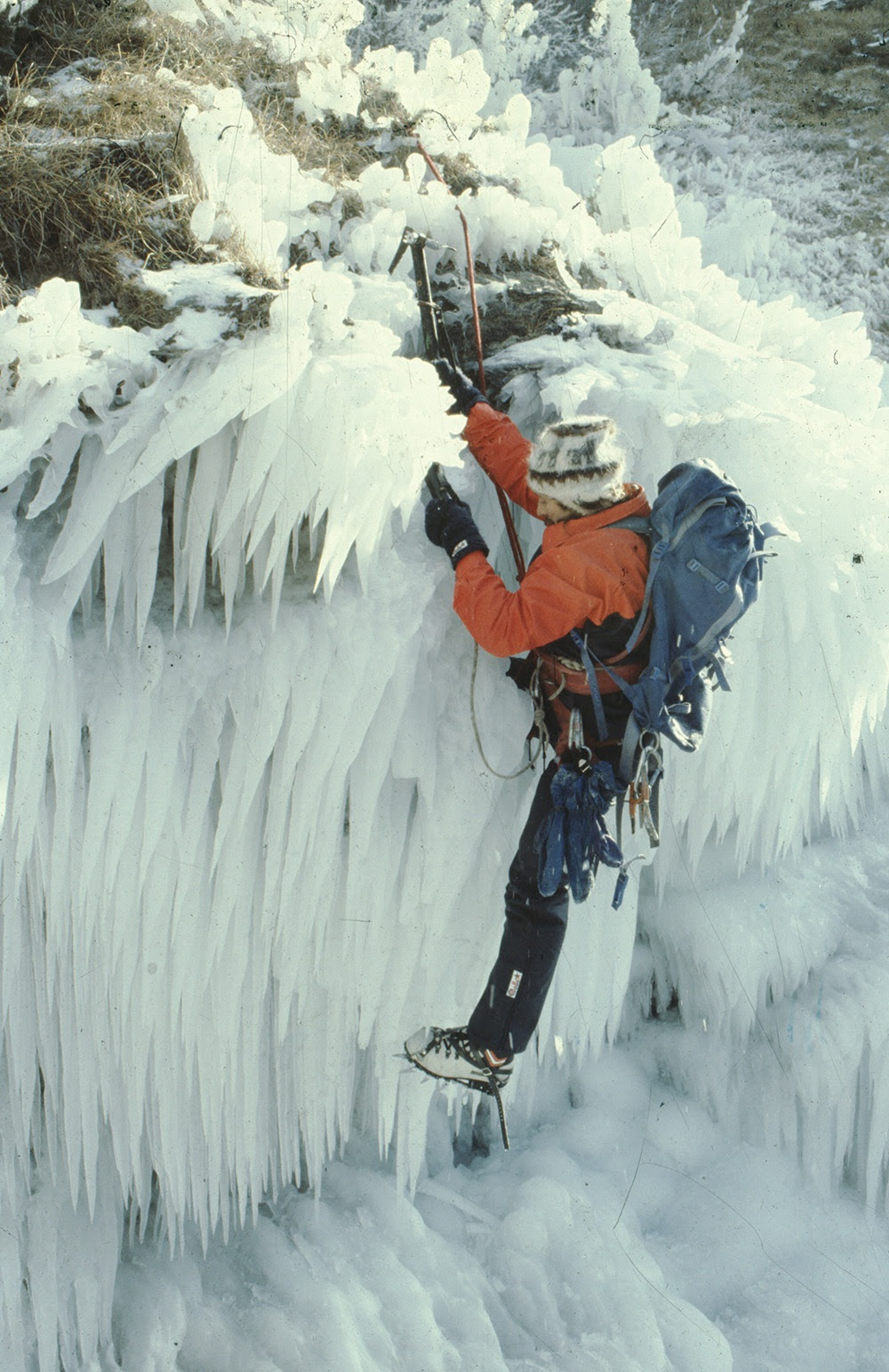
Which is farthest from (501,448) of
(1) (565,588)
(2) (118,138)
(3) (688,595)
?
(2) (118,138)

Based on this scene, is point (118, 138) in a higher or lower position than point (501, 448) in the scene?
higher

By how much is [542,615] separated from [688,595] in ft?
0.99

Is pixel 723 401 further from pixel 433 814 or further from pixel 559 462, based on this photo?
pixel 433 814

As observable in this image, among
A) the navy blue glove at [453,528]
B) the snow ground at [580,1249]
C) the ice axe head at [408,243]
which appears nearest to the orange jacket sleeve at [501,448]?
the navy blue glove at [453,528]

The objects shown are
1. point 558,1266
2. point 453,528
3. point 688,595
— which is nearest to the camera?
point 688,595

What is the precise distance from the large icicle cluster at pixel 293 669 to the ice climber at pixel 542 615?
0.16m

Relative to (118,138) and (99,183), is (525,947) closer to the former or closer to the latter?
(99,183)

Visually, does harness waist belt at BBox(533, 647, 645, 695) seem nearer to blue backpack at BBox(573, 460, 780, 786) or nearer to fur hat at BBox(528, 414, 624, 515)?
blue backpack at BBox(573, 460, 780, 786)

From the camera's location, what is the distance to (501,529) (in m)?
2.70

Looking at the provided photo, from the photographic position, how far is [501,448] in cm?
248

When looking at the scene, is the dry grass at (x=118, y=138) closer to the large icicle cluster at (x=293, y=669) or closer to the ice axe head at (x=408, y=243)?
the large icicle cluster at (x=293, y=669)

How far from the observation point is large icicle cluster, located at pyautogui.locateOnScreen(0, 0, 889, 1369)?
2246mm

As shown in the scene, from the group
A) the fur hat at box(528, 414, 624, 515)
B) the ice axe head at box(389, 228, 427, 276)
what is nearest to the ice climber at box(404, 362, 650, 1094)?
the fur hat at box(528, 414, 624, 515)

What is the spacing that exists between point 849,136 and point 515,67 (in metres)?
1.78
